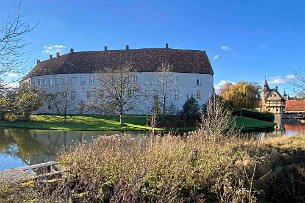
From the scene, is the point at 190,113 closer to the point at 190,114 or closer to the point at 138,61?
the point at 190,114

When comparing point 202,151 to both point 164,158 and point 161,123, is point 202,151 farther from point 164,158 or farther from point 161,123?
point 161,123

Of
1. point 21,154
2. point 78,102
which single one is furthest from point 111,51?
point 21,154

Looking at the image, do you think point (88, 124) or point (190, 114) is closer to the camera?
point (190, 114)

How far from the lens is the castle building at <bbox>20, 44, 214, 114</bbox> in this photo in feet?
170

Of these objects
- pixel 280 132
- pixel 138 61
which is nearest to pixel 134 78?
pixel 138 61

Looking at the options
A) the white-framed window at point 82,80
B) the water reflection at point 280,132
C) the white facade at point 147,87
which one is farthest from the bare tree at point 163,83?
the water reflection at point 280,132

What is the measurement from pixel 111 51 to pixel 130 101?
14.0 m

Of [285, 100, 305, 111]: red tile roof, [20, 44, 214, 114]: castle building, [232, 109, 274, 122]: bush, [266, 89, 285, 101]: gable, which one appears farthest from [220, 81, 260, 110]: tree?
[266, 89, 285, 101]: gable

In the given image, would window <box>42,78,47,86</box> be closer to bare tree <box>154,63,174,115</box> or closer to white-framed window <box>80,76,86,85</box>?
white-framed window <box>80,76,86,85</box>

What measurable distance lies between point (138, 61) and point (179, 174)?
47624 millimetres

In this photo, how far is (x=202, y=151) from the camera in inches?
341

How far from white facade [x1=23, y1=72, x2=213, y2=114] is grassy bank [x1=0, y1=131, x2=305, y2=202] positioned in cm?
4073

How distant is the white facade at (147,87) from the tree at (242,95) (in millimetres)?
11297

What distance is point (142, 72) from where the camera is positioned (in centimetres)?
5212
